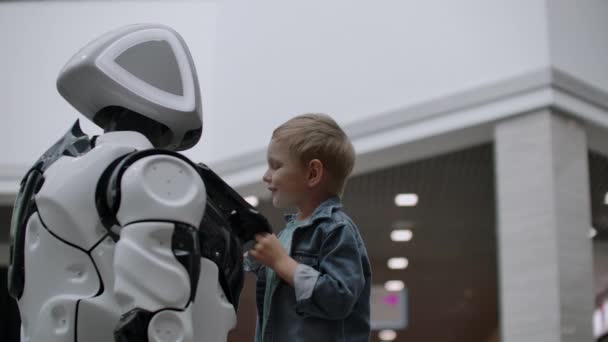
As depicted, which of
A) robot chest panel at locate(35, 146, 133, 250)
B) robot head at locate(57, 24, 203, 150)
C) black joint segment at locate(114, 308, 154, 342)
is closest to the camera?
black joint segment at locate(114, 308, 154, 342)

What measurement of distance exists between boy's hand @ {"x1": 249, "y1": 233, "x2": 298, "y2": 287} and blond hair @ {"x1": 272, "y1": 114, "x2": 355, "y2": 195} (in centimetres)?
23

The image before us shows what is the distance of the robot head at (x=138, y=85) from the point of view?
98.0 inches

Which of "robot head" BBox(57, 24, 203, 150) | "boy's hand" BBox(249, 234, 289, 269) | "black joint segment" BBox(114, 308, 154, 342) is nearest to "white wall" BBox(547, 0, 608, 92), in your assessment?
"robot head" BBox(57, 24, 203, 150)

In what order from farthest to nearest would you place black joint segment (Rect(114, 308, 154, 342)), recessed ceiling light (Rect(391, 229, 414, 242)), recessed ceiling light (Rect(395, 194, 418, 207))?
recessed ceiling light (Rect(391, 229, 414, 242))
recessed ceiling light (Rect(395, 194, 418, 207))
black joint segment (Rect(114, 308, 154, 342))

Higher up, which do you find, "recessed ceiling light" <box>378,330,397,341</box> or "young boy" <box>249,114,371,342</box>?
"recessed ceiling light" <box>378,330,397,341</box>

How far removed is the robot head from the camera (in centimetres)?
249

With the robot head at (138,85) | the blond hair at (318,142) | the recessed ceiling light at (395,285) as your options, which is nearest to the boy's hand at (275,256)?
the blond hair at (318,142)

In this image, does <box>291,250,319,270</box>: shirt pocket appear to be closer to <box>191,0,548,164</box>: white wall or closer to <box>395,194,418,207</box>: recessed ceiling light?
<box>191,0,548,164</box>: white wall

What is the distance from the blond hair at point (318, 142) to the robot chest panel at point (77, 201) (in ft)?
1.44

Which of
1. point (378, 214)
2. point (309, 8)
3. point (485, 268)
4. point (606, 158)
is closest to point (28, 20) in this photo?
point (309, 8)

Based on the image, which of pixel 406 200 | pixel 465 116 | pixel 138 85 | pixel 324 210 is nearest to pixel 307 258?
pixel 324 210

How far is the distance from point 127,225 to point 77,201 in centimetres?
18

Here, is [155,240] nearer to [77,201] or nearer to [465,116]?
[77,201]

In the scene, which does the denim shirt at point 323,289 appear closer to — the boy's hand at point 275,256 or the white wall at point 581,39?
the boy's hand at point 275,256
